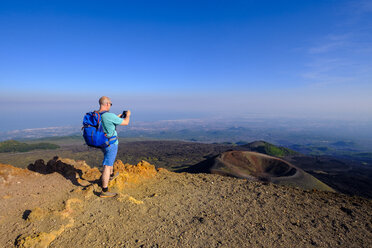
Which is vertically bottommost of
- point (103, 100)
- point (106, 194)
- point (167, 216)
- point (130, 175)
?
point (167, 216)

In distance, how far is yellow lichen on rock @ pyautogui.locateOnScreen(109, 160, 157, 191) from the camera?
573 cm

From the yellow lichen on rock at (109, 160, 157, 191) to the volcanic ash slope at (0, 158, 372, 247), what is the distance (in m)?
0.05

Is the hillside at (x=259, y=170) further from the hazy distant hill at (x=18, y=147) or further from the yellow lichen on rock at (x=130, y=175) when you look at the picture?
the hazy distant hill at (x=18, y=147)

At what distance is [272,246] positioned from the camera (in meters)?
3.59

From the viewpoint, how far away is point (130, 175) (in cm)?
683

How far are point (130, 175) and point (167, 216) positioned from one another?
2.95 m

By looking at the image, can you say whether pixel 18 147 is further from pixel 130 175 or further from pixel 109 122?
pixel 109 122

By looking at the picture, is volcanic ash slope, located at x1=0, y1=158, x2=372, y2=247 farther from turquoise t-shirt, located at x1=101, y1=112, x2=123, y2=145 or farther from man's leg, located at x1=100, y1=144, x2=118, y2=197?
turquoise t-shirt, located at x1=101, y1=112, x2=123, y2=145

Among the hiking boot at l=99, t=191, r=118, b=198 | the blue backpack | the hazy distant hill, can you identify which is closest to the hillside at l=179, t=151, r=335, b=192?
the hiking boot at l=99, t=191, r=118, b=198

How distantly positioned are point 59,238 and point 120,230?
1016 mm

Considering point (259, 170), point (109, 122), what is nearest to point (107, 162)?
point (109, 122)

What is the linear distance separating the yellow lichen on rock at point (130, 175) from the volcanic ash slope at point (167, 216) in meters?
0.05

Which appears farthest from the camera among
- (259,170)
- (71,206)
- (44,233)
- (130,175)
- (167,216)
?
(259,170)

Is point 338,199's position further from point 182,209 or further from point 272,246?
point 182,209
